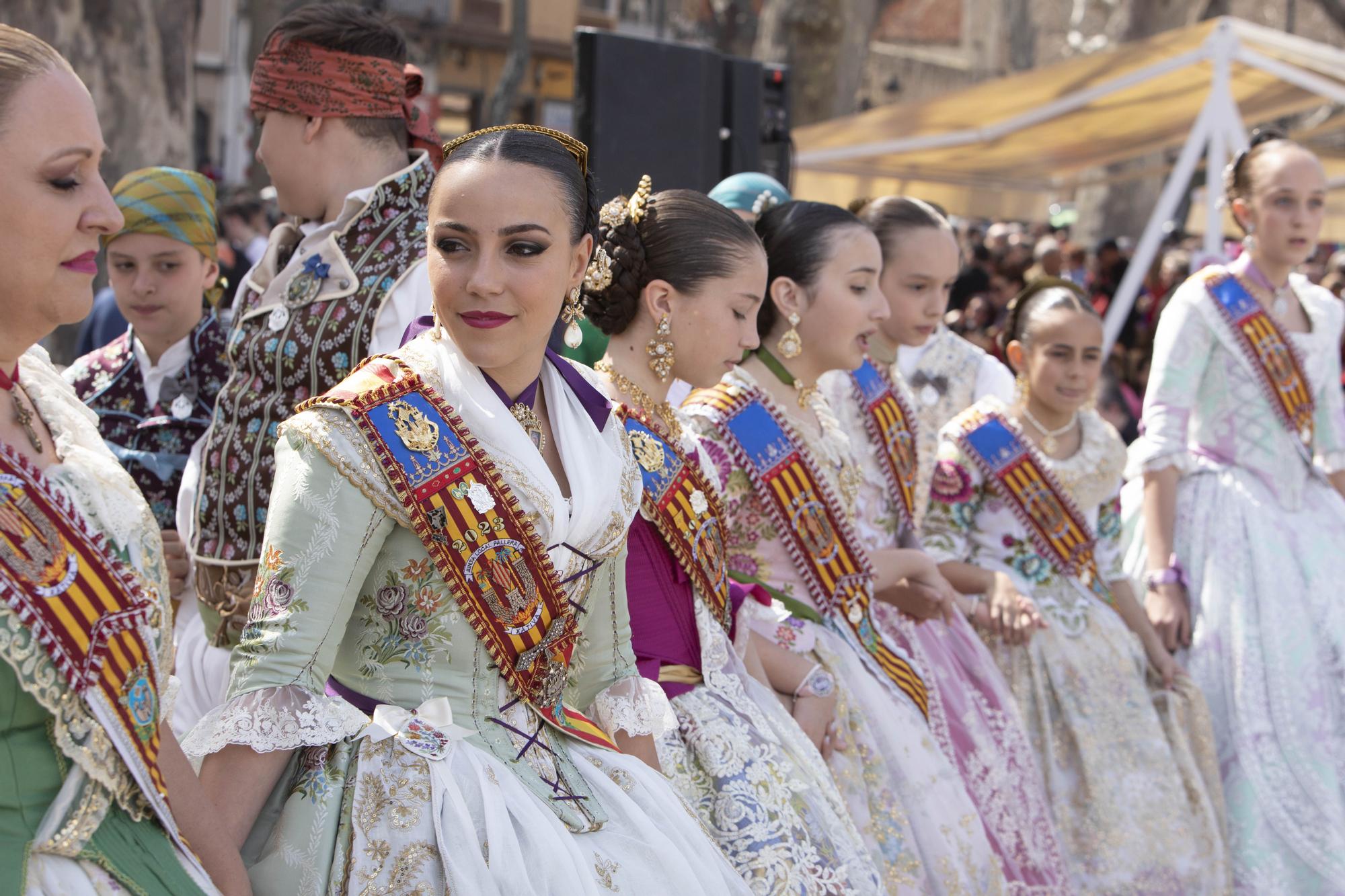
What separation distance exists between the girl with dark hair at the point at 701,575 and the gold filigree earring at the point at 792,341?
36cm

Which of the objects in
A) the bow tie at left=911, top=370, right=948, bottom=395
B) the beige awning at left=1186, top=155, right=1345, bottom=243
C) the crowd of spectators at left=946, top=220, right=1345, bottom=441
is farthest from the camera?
the beige awning at left=1186, top=155, right=1345, bottom=243

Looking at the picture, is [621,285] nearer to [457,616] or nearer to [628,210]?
[628,210]

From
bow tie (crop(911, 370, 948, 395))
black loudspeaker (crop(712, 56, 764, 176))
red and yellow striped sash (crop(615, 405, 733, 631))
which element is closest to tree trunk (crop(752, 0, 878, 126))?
black loudspeaker (crop(712, 56, 764, 176))

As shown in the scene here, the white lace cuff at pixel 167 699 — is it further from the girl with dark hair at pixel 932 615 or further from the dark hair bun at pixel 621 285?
the girl with dark hair at pixel 932 615

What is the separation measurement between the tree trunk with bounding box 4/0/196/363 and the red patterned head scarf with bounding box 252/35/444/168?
498 centimetres

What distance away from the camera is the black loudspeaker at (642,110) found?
4.74 metres

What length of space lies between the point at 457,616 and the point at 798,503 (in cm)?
134

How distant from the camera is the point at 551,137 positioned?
2.24 meters

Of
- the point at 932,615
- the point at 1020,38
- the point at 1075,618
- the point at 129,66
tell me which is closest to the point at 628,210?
the point at 932,615

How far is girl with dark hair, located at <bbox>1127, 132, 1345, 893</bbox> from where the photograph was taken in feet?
14.0

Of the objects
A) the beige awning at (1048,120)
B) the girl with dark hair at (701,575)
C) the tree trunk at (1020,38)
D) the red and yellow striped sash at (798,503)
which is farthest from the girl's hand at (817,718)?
the tree trunk at (1020,38)

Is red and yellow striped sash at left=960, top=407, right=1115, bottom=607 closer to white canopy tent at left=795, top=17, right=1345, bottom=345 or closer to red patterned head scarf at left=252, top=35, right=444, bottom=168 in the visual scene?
red patterned head scarf at left=252, top=35, right=444, bottom=168

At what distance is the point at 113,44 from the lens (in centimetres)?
795

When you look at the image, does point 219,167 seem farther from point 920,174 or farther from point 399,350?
point 399,350
